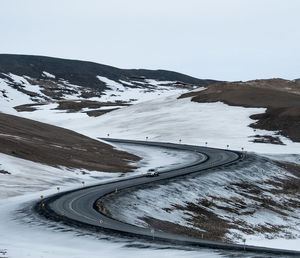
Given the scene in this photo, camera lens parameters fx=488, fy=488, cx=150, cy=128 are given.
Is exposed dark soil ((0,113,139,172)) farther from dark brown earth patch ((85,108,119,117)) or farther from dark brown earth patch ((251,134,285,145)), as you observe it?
dark brown earth patch ((85,108,119,117))

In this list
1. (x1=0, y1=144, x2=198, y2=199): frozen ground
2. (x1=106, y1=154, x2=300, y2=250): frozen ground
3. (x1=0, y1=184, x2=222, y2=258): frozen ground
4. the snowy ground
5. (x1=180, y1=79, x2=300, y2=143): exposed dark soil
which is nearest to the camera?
(x1=0, y1=184, x2=222, y2=258): frozen ground

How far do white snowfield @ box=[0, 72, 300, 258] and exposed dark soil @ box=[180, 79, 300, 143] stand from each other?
3.42m

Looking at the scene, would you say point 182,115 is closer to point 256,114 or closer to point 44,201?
point 256,114

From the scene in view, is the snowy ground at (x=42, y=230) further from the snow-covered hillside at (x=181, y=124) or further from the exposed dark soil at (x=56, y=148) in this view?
Answer: the snow-covered hillside at (x=181, y=124)

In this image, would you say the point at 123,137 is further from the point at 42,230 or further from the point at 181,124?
the point at 42,230

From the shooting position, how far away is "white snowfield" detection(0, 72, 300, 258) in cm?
3069

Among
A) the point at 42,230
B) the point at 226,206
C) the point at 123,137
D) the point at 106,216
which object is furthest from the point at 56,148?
the point at 42,230

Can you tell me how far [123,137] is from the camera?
128500 millimetres

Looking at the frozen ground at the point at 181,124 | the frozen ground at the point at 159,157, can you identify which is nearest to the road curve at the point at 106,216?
the frozen ground at the point at 159,157

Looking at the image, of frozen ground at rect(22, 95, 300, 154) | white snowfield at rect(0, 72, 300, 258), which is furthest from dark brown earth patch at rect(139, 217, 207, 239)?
frozen ground at rect(22, 95, 300, 154)

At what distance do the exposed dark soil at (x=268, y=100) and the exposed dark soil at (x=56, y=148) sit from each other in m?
42.3

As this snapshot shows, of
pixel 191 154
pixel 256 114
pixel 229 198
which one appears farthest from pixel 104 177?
pixel 256 114

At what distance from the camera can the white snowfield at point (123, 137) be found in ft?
101

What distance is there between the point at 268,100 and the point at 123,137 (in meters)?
43.5
